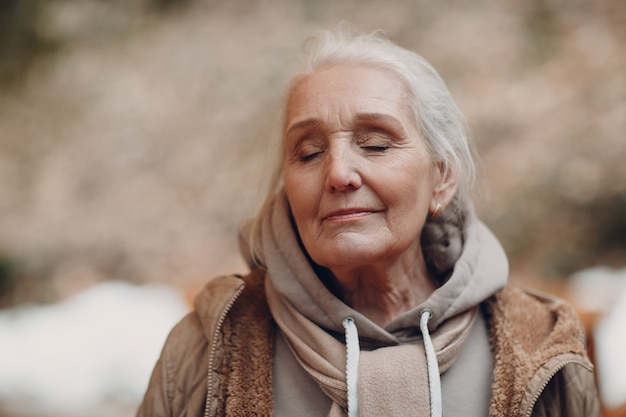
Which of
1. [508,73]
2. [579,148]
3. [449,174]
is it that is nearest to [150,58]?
[508,73]

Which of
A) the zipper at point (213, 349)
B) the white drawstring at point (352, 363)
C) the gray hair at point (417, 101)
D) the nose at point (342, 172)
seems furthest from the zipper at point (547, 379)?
the zipper at point (213, 349)

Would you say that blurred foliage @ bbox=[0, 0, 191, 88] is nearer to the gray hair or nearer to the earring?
the gray hair

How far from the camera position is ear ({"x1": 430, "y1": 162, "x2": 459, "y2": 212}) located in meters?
1.73

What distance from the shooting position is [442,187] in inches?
68.7

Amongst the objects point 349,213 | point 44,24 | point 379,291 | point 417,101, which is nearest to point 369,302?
point 379,291

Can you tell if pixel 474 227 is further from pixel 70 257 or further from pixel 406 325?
pixel 70 257

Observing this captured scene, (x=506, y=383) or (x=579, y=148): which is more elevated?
(x=579, y=148)

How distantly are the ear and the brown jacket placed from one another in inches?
12.4

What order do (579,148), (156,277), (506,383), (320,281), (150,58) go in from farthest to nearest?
(150,58) < (156,277) < (579,148) < (320,281) < (506,383)

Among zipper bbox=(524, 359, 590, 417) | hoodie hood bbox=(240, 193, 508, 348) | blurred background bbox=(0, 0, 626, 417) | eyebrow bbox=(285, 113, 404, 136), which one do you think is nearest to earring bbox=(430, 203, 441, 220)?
hoodie hood bbox=(240, 193, 508, 348)

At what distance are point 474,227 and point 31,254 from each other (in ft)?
11.6

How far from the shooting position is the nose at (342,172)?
150 cm

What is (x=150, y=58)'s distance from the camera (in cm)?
452

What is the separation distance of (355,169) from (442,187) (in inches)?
13.6
